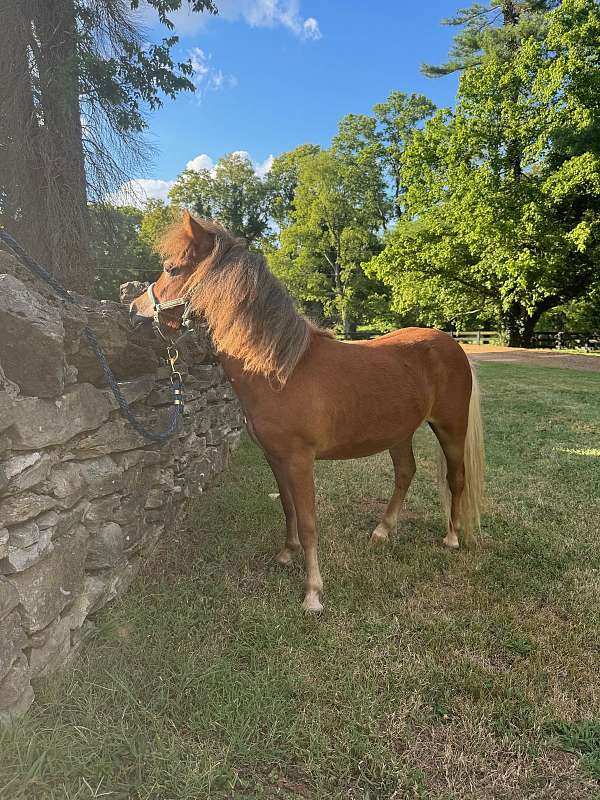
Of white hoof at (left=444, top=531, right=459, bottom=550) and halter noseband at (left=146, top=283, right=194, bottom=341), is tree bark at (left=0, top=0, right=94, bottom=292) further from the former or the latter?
white hoof at (left=444, top=531, right=459, bottom=550)

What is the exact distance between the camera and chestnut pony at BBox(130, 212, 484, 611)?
2.67 meters

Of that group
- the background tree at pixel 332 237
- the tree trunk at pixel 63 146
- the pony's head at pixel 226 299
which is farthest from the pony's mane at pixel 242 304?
the background tree at pixel 332 237

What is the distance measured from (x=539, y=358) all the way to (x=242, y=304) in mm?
17965

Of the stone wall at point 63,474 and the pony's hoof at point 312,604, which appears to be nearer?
the stone wall at point 63,474

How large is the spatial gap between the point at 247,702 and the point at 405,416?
77.5 inches

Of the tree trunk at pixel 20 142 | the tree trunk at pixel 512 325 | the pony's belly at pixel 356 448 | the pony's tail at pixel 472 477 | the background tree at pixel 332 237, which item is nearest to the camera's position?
the pony's belly at pixel 356 448

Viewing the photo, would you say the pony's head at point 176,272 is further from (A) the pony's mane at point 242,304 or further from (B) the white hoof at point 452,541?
(B) the white hoof at point 452,541

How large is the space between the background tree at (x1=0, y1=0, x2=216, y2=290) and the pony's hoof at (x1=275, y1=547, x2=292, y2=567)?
365 centimetres

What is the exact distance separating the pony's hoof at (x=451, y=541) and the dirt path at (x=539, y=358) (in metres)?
14.3

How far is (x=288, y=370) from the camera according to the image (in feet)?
8.95

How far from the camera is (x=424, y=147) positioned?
19875 millimetres

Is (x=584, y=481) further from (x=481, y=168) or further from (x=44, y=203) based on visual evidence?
(x=481, y=168)

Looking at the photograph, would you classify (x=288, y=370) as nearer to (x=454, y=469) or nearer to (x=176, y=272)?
(x=176, y=272)

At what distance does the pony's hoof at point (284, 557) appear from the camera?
10.6ft
